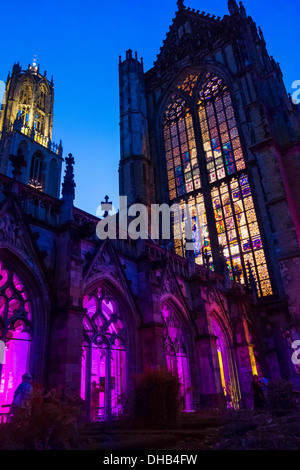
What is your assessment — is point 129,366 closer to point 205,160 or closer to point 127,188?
point 127,188

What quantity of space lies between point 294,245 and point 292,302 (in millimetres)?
2863

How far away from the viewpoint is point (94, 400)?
10.2 meters

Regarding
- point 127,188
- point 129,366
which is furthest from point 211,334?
point 127,188

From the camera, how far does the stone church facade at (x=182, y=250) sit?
8734 millimetres

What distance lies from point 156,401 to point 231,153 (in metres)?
20.1

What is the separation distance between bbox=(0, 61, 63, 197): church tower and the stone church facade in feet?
70.8

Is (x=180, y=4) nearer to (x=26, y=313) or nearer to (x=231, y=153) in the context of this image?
(x=231, y=153)

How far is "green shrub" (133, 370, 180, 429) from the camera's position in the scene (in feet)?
22.2

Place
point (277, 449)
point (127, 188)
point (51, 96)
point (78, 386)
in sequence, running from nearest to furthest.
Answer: point (277, 449), point (78, 386), point (127, 188), point (51, 96)

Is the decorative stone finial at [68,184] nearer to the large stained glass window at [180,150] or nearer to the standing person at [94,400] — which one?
the standing person at [94,400]

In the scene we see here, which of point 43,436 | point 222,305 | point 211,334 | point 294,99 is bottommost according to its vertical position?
point 43,436

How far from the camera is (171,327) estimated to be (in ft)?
42.9

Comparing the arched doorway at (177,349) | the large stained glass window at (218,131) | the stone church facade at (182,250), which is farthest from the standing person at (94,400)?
the large stained glass window at (218,131)

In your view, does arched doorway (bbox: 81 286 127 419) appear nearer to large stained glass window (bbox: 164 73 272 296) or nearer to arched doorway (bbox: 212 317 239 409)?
arched doorway (bbox: 212 317 239 409)
